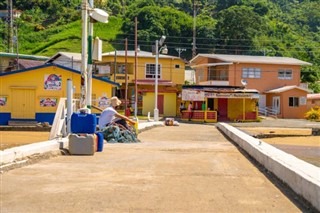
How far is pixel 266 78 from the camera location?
193 feet

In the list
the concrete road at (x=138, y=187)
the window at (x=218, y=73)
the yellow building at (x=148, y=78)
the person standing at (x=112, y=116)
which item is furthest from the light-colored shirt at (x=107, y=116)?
the window at (x=218, y=73)

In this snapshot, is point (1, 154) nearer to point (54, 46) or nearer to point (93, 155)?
point (93, 155)

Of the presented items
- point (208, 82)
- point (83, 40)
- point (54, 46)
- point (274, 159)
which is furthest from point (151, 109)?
point (274, 159)

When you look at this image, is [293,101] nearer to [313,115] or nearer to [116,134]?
[313,115]

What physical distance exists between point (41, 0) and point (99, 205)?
315 feet

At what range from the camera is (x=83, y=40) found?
14.4 meters

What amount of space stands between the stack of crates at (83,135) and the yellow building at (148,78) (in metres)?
43.3

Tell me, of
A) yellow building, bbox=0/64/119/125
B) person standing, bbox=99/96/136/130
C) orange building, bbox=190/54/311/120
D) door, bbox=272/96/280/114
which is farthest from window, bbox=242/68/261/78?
person standing, bbox=99/96/136/130

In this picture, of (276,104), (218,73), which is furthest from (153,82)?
(276,104)

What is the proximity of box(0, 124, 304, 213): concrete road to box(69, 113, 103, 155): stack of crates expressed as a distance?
0.69 metres

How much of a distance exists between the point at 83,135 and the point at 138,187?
4452mm

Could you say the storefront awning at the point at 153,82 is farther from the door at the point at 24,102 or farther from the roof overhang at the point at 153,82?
the door at the point at 24,102

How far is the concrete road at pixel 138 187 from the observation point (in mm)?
6113

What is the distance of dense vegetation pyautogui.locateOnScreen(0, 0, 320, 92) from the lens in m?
83.3
